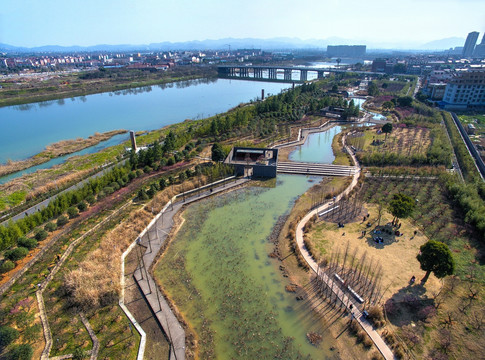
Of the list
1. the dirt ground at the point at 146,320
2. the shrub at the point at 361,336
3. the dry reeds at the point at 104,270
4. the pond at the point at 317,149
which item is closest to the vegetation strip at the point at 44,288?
the dry reeds at the point at 104,270

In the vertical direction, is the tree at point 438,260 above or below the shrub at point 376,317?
above

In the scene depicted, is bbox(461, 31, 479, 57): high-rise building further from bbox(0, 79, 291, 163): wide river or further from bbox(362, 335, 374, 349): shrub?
bbox(362, 335, 374, 349): shrub

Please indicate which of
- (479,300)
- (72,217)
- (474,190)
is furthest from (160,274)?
(474,190)

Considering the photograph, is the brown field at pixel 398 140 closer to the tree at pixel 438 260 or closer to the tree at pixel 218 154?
the tree at pixel 218 154

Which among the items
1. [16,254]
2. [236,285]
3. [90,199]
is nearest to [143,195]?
[90,199]

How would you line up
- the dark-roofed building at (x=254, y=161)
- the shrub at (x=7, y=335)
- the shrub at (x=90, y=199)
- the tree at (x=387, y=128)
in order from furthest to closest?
the tree at (x=387, y=128), the dark-roofed building at (x=254, y=161), the shrub at (x=90, y=199), the shrub at (x=7, y=335)

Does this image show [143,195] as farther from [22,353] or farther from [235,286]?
[22,353]

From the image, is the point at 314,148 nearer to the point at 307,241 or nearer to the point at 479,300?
the point at 307,241
